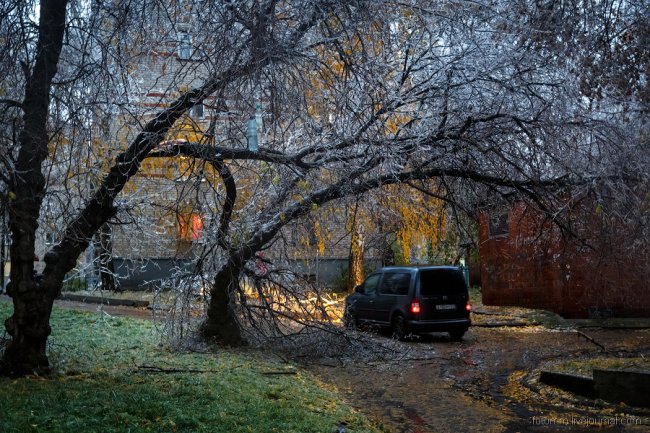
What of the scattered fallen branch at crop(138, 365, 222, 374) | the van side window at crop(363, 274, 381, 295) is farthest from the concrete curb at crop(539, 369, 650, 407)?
the van side window at crop(363, 274, 381, 295)

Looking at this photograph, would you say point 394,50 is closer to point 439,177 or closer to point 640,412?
point 439,177

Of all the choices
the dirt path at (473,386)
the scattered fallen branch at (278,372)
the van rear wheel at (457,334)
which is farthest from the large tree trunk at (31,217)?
the van rear wheel at (457,334)

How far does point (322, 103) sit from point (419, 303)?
9.46 meters

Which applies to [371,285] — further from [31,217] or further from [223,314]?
[31,217]

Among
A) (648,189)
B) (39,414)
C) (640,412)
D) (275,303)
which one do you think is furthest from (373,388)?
(39,414)

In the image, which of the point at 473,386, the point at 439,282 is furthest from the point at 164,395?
the point at 439,282

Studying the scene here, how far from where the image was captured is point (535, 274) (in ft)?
85.7

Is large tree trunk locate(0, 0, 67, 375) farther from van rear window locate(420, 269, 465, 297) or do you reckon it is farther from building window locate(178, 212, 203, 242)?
van rear window locate(420, 269, 465, 297)

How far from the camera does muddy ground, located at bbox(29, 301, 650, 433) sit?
33.0ft

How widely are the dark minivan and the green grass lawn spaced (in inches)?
240

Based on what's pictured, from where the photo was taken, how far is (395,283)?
20031mm

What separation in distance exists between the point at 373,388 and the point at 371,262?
22995 mm

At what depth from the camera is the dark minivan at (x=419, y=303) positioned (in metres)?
19.1

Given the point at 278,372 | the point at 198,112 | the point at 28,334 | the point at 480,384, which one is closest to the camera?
the point at 28,334
